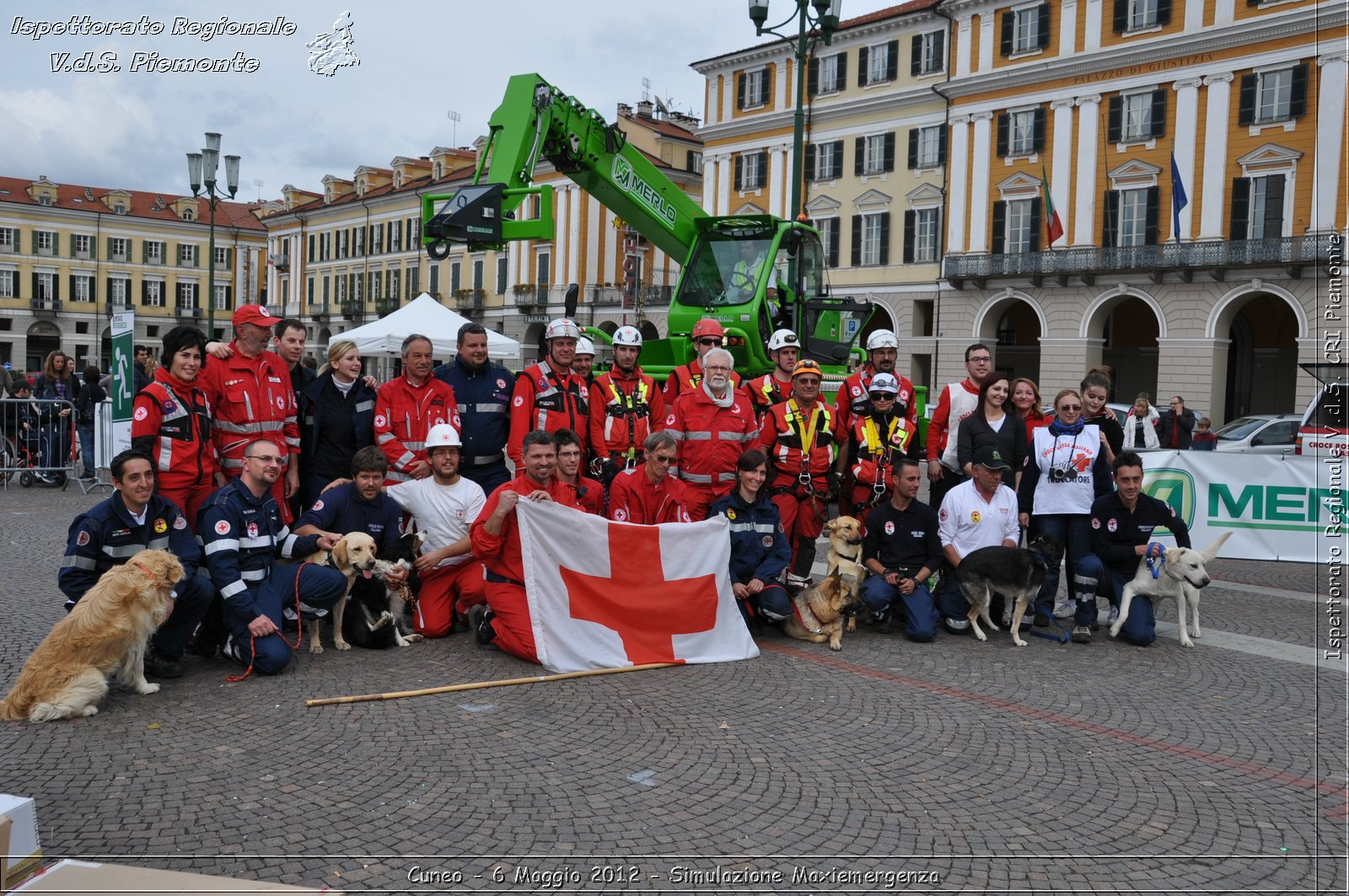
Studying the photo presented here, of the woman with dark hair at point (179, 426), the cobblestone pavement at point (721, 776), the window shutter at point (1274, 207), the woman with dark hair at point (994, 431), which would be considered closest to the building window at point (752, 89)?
the window shutter at point (1274, 207)

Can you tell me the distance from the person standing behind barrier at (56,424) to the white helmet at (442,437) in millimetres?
11852

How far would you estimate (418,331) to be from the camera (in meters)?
20.3

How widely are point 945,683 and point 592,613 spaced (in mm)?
2330

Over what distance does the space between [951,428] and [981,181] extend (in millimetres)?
36305

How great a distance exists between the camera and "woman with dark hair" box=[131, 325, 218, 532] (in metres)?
6.71

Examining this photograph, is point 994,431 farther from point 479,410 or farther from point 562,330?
point 479,410

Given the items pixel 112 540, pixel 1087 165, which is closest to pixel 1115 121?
pixel 1087 165

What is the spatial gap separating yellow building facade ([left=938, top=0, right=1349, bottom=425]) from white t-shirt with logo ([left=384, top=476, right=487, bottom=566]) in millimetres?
30943

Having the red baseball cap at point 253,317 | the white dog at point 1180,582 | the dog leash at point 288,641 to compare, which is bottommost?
the dog leash at point 288,641

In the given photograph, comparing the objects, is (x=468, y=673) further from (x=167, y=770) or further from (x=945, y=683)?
(x=945, y=683)

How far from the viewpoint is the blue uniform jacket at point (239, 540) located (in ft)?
20.7

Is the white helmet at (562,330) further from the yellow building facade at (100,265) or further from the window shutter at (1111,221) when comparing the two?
the yellow building facade at (100,265)

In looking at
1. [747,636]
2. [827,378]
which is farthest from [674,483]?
[827,378]

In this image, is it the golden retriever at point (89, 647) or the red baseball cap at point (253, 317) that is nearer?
the golden retriever at point (89, 647)
